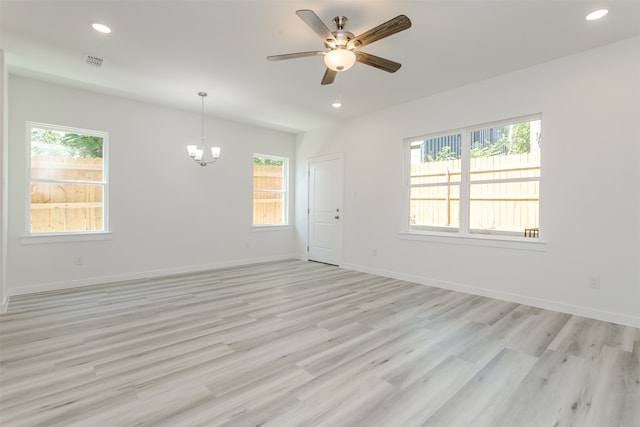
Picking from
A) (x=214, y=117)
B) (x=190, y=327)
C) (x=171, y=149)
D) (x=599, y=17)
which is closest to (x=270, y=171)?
(x=214, y=117)

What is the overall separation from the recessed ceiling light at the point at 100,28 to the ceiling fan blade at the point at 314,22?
6.68 feet

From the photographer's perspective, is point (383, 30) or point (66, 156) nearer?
point (383, 30)

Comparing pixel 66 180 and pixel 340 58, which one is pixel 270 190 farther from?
pixel 340 58

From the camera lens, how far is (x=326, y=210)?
6.25 m

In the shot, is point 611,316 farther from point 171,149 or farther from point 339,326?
point 171,149

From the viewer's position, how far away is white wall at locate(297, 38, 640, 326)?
303 cm

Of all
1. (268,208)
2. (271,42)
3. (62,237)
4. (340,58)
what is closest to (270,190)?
(268,208)

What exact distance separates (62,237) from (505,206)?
596 cm

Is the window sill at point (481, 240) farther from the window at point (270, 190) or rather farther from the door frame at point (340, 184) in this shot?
the window at point (270, 190)

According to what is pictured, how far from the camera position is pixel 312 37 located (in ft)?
9.68

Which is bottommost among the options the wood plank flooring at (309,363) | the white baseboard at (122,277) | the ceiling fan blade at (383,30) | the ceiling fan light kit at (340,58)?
the wood plank flooring at (309,363)

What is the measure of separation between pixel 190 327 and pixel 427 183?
3.74 m

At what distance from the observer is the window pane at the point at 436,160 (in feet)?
14.6

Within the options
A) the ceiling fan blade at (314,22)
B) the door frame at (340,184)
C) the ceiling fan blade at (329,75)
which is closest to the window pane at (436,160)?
the door frame at (340,184)
